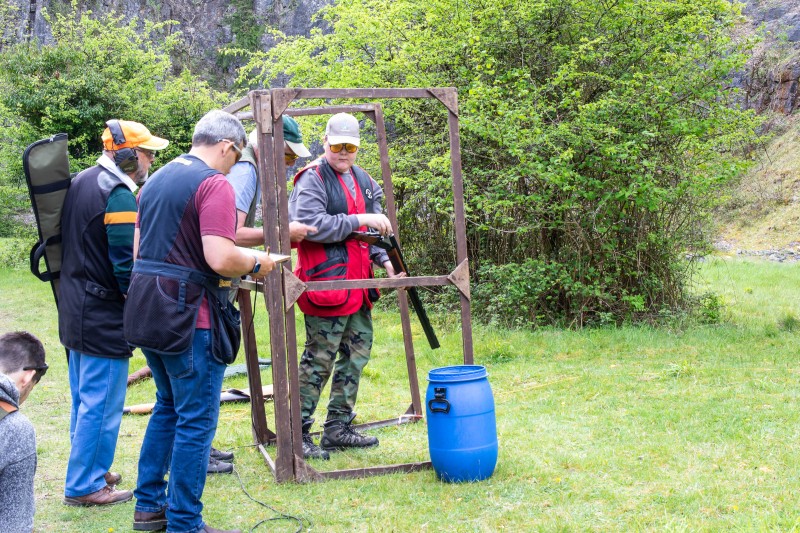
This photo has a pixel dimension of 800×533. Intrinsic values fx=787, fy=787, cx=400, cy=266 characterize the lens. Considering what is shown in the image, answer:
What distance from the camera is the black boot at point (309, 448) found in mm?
4965

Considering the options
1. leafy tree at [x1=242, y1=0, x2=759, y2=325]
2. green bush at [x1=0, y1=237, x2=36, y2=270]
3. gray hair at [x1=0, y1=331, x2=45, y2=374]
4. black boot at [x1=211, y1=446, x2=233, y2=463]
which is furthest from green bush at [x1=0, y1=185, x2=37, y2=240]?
gray hair at [x1=0, y1=331, x2=45, y2=374]

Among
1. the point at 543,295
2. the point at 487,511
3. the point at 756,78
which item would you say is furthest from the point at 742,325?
the point at 756,78

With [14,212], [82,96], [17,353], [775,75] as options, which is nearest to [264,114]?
[17,353]

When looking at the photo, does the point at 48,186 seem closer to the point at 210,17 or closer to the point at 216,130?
the point at 216,130

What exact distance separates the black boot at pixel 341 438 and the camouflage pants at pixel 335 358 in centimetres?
5

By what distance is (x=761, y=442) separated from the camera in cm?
470

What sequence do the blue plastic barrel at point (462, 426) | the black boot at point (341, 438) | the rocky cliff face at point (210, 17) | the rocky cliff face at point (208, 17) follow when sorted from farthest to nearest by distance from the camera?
the rocky cliff face at point (210, 17), the rocky cliff face at point (208, 17), the black boot at point (341, 438), the blue plastic barrel at point (462, 426)

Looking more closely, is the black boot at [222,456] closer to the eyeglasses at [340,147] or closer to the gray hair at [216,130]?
the eyeglasses at [340,147]

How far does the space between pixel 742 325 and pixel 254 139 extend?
7.16 meters

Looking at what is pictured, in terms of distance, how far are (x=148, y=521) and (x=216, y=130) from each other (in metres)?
1.89

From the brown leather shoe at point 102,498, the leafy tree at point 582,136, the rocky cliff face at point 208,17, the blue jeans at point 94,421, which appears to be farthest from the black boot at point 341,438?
the rocky cliff face at point 208,17

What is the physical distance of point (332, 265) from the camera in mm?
4879

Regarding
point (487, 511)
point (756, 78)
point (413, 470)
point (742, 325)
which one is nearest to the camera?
point (487, 511)

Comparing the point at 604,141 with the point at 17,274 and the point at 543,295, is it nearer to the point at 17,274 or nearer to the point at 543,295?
the point at 543,295
